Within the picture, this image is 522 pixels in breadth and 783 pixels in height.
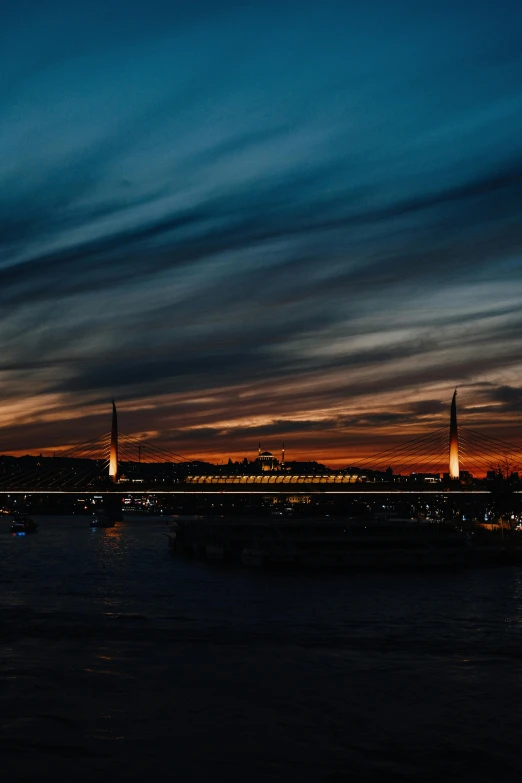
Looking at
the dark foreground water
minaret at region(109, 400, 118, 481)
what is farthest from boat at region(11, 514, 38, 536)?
the dark foreground water

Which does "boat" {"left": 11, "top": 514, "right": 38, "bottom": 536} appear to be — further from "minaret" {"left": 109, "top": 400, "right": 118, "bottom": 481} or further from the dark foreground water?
the dark foreground water

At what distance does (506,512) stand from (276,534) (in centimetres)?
4507

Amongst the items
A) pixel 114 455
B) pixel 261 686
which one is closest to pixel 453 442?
pixel 114 455

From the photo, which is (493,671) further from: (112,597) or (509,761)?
(112,597)

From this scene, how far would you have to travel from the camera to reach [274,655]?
27.1m

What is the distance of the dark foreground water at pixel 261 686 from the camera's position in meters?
17.2

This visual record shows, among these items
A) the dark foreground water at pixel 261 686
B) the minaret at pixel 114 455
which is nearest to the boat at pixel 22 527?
the minaret at pixel 114 455

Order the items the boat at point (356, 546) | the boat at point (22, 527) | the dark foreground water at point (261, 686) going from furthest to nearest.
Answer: the boat at point (22, 527)
the boat at point (356, 546)
the dark foreground water at point (261, 686)

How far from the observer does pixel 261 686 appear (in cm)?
2292

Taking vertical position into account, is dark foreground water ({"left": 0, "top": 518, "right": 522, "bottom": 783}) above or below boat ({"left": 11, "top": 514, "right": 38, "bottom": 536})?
below

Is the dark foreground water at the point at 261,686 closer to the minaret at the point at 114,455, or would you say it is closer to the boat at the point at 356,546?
the boat at the point at 356,546

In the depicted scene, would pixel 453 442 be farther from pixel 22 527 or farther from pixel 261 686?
pixel 261 686

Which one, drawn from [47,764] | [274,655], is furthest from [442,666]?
[47,764]

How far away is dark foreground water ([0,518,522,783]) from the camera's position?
17.2 m
